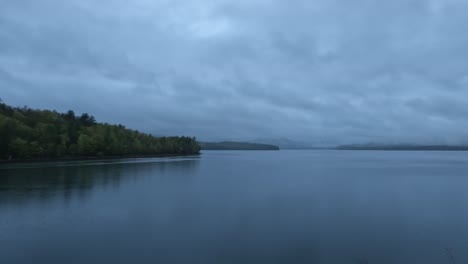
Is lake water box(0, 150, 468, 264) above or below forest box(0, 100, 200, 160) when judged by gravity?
below

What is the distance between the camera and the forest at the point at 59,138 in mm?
63188

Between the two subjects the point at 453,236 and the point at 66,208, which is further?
the point at 66,208

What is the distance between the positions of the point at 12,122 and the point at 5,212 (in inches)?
2235

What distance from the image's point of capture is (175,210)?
62.0 feet

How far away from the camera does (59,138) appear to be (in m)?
76.0

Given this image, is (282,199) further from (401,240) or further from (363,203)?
(401,240)

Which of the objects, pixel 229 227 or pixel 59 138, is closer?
pixel 229 227

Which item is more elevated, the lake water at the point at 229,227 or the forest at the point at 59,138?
the forest at the point at 59,138

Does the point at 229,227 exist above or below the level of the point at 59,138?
below

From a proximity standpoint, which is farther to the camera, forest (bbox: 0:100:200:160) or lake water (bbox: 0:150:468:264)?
forest (bbox: 0:100:200:160)

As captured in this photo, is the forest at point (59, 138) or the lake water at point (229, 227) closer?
the lake water at point (229, 227)

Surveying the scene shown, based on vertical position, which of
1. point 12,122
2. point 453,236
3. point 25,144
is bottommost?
point 453,236

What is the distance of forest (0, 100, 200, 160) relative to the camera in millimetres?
63188

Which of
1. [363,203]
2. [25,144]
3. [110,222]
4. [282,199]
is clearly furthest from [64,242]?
[25,144]
